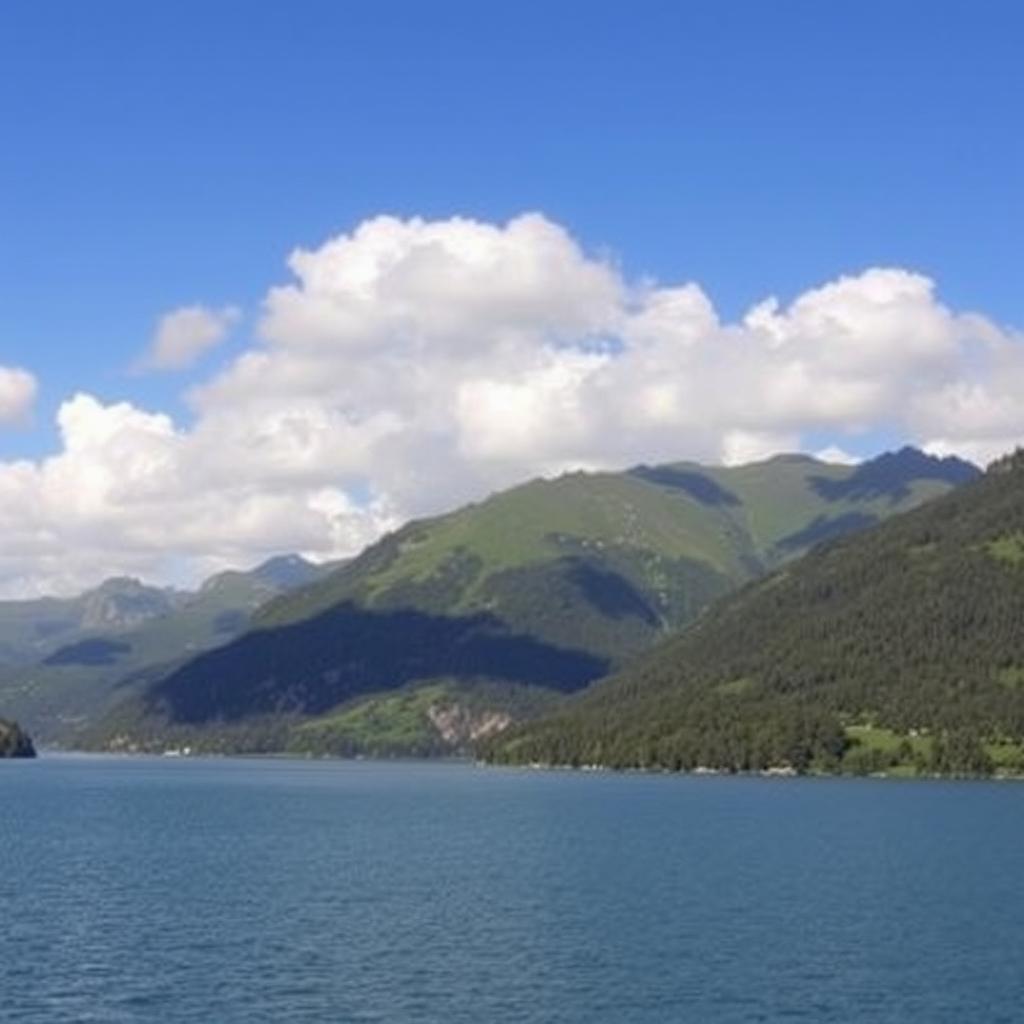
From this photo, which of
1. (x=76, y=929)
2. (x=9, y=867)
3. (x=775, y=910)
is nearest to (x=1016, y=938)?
(x=775, y=910)

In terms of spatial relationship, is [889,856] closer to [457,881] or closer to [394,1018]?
[457,881]

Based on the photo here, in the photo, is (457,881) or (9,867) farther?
(9,867)

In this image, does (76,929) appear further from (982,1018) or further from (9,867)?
(982,1018)

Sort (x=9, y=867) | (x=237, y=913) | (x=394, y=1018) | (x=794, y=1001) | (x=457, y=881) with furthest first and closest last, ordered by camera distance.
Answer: (x=9, y=867) < (x=457, y=881) < (x=237, y=913) < (x=794, y=1001) < (x=394, y=1018)

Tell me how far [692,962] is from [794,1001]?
15.2 meters

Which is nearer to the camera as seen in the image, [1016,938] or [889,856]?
[1016,938]

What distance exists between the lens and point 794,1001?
346ft

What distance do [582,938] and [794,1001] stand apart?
2827cm

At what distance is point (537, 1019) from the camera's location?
9894 centimetres

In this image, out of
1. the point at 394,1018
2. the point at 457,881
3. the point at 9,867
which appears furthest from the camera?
the point at 9,867

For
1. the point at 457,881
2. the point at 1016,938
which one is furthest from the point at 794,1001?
the point at 457,881

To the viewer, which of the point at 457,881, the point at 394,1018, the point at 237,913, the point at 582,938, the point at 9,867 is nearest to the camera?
the point at 394,1018

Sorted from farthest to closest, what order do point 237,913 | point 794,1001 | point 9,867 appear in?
point 9,867, point 237,913, point 794,1001

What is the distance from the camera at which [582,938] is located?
429 ft
